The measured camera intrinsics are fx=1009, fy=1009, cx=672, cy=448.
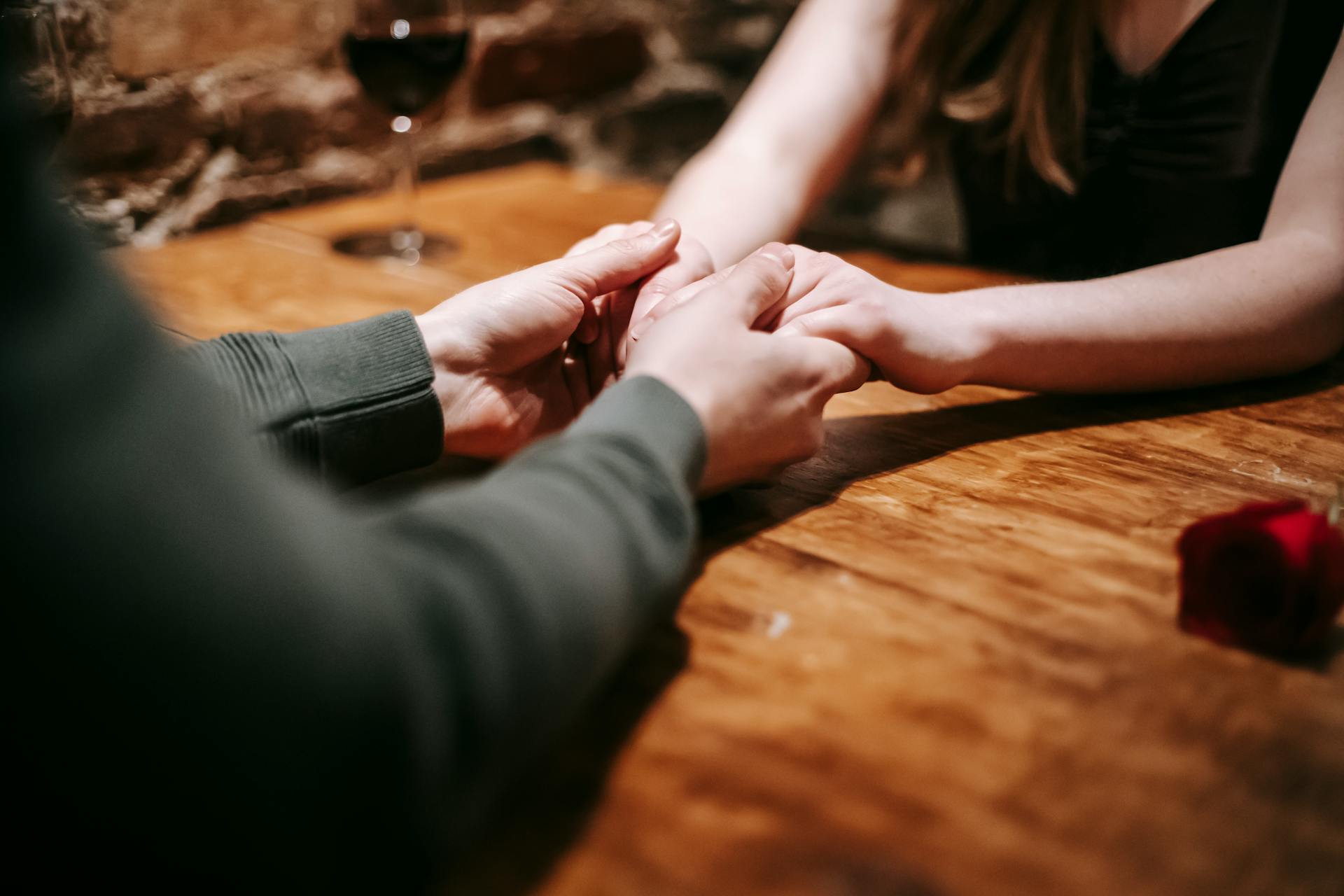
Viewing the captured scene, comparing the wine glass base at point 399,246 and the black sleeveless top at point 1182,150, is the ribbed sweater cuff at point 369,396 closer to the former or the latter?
the wine glass base at point 399,246

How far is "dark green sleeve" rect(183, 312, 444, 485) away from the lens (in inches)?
27.8


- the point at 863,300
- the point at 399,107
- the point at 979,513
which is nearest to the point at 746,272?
the point at 863,300

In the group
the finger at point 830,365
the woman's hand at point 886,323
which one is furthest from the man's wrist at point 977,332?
the finger at point 830,365

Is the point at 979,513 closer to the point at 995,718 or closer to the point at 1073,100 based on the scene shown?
the point at 995,718

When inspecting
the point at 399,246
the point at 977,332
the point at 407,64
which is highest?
the point at 407,64

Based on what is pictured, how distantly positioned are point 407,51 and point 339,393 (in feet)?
2.37

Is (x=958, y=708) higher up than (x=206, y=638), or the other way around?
(x=206, y=638)

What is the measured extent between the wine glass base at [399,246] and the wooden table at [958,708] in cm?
75

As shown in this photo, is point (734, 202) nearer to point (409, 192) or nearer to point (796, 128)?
point (796, 128)

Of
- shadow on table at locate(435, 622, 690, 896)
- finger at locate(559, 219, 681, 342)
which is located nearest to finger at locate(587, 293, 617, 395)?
finger at locate(559, 219, 681, 342)

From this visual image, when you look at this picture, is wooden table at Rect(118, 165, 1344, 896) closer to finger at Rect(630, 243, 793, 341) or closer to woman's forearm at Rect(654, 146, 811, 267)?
finger at Rect(630, 243, 793, 341)

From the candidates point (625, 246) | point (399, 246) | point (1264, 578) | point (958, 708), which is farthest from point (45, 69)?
point (1264, 578)

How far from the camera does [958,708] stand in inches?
20.1

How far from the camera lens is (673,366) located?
610mm
